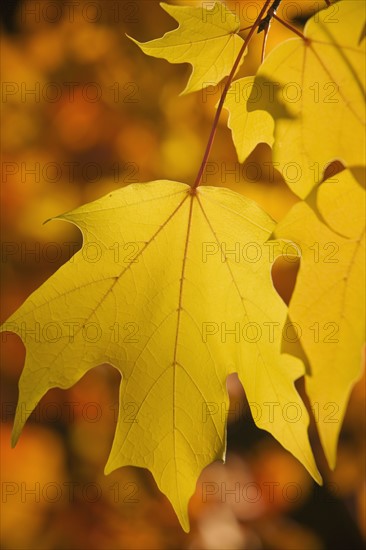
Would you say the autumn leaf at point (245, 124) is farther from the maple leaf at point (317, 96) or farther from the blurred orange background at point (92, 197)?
the blurred orange background at point (92, 197)

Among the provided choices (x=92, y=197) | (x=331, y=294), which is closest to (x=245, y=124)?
(x=331, y=294)

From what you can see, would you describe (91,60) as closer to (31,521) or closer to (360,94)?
(31,521)

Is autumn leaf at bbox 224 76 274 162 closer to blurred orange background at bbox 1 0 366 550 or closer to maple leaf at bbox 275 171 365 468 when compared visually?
maple leaf at bbox 275 171 365 468

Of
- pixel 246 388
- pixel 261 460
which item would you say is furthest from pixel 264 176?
pixel 246 388

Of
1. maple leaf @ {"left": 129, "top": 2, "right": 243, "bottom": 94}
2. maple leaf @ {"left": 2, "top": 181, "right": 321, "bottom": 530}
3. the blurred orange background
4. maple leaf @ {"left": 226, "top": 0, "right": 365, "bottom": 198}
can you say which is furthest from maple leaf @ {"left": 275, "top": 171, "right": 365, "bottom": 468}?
the blurred orange background

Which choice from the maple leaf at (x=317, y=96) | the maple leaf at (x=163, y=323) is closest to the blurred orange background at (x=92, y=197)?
the maple leaf at (x=163, y=323)
